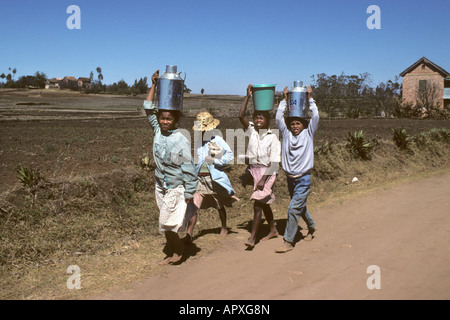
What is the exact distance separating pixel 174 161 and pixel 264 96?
1.59 m

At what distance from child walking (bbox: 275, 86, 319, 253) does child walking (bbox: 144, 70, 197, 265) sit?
137 centimetres

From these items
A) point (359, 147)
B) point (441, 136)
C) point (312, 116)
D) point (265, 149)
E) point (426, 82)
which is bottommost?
point (359, 147)

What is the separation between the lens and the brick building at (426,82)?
44.7m

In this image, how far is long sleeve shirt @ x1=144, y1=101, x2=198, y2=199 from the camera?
500cm

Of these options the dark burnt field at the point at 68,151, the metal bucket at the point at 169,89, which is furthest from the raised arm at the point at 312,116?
the dark burnt field at the point at 68,151

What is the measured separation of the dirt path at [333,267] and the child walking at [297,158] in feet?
1.29

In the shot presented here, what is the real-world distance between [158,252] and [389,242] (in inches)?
118

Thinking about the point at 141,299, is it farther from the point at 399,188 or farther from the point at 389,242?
the point at 399,188

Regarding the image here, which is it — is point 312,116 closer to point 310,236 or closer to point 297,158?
point 297,158

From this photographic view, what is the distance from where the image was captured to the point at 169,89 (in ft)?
15.9

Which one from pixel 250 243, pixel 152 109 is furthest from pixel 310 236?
pixel 152 109

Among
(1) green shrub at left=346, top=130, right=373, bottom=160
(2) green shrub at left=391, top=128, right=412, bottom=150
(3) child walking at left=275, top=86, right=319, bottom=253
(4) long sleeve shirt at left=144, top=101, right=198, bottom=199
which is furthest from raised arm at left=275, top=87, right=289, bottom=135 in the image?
(2) green shrub at left=391, top=128, right=412, bottom=150

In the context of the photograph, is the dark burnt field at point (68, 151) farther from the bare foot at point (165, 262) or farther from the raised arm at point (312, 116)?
the raised arm at point (312, 116)

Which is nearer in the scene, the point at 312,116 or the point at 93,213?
the point at 312,116
